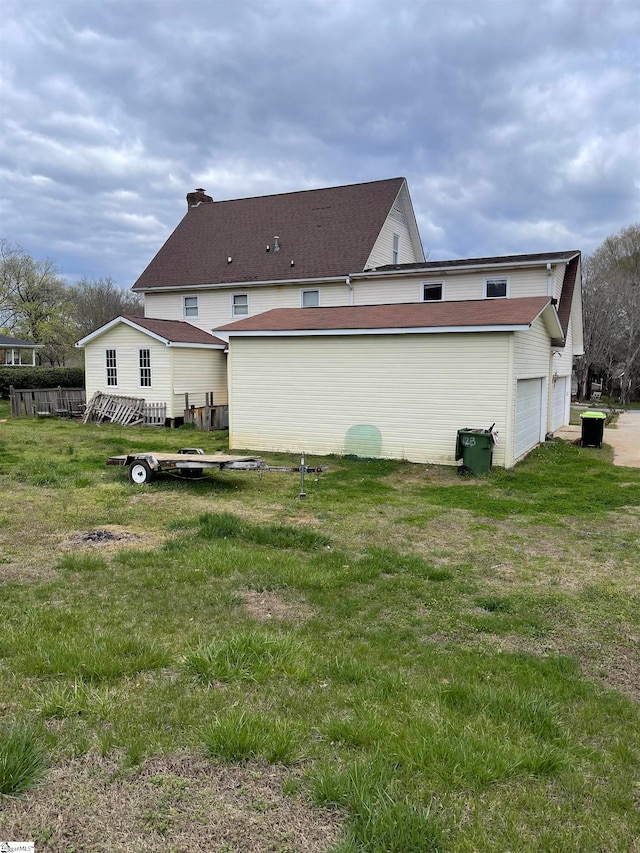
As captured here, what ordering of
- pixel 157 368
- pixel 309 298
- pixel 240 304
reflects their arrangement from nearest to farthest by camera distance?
pixel 157 368
pixel 309 298
pixel 240 304

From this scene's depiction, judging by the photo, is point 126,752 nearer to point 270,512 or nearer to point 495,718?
point 495,718

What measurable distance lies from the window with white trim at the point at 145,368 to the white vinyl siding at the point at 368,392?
7489 millimetres

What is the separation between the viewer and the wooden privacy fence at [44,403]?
22984 millimetres

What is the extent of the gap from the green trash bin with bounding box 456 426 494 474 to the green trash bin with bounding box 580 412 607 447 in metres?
5.99

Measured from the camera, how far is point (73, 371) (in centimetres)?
3203

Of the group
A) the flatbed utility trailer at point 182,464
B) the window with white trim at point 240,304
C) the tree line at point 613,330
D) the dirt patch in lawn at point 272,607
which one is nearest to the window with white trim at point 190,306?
the window with white trim at point 240,304

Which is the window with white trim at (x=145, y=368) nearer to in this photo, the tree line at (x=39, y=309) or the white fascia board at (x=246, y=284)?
the white fascia board at (x=246, y=284)

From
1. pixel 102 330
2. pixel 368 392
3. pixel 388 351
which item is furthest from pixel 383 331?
pixel 102 330

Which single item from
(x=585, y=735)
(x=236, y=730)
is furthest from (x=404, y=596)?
(x=236, y=730)

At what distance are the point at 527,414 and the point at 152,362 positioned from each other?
13.4 meters

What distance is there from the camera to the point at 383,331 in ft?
43.5

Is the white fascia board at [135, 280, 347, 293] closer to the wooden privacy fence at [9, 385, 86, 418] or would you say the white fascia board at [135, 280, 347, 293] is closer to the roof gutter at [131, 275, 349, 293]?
the roof gutter at [131, 275, 349, 293]

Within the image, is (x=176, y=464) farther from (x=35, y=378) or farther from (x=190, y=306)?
(x=35, y=378)

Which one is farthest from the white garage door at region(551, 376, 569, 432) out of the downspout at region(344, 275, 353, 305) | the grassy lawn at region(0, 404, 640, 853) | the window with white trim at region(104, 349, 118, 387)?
the window with white trim at region(104, 349, 118, 387)
